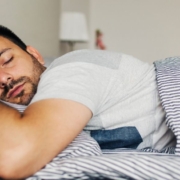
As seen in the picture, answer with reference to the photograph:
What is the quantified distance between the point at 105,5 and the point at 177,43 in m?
0.82

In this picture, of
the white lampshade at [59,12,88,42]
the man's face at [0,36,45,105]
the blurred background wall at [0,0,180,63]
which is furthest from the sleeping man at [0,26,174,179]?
the blurred background wall at [0,0,180,63]

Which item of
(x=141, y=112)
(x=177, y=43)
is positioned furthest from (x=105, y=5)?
(x=141, y=112)

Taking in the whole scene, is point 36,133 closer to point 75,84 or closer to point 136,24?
point 75,84

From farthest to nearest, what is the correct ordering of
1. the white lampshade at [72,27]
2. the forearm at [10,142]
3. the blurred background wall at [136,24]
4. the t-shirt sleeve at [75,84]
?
the blurred background wall at [136,24], the white lampshade at [72,27], the t-shirt sleeve at [75,84], the forearm at [10,142]

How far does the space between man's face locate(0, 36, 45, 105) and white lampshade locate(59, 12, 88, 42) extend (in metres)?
1.90

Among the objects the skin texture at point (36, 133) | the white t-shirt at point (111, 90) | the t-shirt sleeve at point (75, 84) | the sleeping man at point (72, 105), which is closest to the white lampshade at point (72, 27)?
the sleeping man at point (72, 105)

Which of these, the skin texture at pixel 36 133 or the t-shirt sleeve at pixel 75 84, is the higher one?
the t-shirt sleeve at pixel 75 84

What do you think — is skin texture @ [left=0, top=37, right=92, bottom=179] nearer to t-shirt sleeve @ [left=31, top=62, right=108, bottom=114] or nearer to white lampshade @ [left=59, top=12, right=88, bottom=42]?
t-shirt sleeve @ [left=31, top=62, right=108, bottom=114]

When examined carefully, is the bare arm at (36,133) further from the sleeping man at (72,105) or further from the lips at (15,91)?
the lips at (15,91)

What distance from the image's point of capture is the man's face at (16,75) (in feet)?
3.34

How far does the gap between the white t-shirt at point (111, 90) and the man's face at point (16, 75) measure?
0.12 m

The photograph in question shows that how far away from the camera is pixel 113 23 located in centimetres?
358

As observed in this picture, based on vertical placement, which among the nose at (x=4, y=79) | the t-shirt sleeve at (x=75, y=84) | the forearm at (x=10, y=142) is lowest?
the forearm at (x=10, y=142)

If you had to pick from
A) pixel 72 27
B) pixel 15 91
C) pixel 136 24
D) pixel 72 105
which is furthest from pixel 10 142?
pixel 136 24
